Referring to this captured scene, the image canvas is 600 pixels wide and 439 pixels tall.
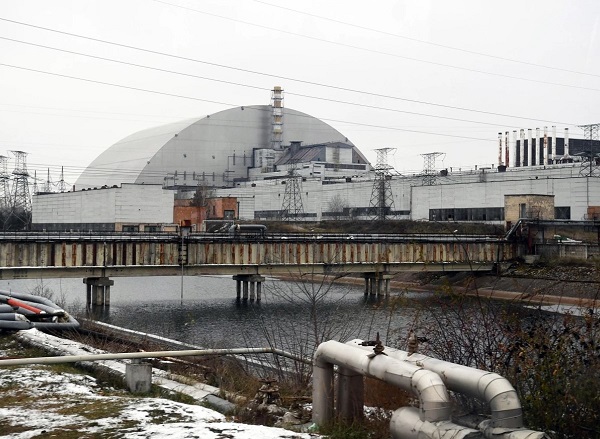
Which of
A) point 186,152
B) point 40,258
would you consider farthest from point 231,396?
point 186,152

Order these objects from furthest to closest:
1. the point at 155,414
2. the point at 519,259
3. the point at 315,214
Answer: the point at 315,214, the point at 519,259, the point at 155,414

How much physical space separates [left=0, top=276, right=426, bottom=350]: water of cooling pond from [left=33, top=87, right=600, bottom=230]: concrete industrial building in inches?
555

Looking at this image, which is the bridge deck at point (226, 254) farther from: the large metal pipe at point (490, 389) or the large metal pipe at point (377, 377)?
the large metal pipe at point (490, 389)

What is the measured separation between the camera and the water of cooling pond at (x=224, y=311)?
26.3m

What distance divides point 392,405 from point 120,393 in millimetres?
3692

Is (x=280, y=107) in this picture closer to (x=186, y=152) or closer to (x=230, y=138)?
(x=230, y=138)

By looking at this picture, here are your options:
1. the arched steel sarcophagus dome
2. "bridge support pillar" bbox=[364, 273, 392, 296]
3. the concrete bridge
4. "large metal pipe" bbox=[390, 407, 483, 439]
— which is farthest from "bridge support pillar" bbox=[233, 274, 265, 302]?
the arched steel sarcophagus dome

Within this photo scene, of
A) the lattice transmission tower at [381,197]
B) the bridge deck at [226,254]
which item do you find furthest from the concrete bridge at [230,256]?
the lattice transmission tower at [381,197]

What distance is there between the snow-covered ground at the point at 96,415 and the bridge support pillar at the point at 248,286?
34.0 meters

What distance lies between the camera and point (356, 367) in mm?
8203

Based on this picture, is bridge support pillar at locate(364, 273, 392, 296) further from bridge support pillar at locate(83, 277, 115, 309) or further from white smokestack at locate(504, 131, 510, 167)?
white smokestack at locate(504, 131, 510, 167)

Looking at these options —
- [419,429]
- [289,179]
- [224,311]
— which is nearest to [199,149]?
[289,179]

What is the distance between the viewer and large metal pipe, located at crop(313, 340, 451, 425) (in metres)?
7.16

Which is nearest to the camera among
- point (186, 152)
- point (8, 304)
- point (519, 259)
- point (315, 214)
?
point (8, 304)
